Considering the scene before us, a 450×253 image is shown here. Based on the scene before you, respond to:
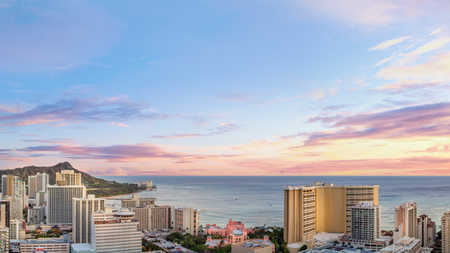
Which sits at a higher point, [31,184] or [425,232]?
[425,232]

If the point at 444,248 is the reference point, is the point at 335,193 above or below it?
above

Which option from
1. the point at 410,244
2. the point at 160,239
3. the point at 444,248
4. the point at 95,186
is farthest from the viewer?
the point at 95,186

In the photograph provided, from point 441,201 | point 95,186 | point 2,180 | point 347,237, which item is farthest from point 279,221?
point 95,186

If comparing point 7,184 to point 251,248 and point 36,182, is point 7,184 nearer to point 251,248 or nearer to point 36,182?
point 36,182

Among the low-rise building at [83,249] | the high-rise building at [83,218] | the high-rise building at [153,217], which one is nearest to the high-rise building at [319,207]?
the low-rise building at [83,249]

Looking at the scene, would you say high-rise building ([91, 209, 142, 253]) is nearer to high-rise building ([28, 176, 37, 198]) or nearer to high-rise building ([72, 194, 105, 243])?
high-rise building ([72, 194, 105, 243])

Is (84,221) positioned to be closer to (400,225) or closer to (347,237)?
(347,237)

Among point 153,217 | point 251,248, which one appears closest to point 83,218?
point 153,217

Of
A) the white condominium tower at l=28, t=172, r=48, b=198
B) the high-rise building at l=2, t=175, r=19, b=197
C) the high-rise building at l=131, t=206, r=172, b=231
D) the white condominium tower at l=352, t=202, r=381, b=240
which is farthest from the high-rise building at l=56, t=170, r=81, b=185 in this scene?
the white condominium tower at l=352, t=202, r=381, b=240
